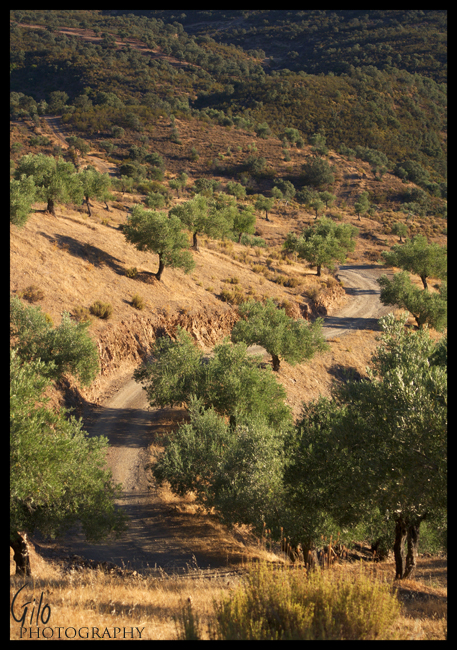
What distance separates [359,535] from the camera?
15.1 m

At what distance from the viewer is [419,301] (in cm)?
4809

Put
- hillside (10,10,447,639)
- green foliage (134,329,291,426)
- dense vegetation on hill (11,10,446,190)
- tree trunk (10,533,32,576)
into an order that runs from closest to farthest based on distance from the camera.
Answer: tree trunk (10,533,32,576) < hillside (10,10,447,639) < green foliage (134,329,291,426) < dense vegetation on hill (11,10,446,190)

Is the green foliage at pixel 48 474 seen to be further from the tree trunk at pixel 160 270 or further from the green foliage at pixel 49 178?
the green foliage at pixel 49 178

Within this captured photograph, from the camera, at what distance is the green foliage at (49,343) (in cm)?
2800

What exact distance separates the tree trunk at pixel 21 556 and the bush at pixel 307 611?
9.52 metres

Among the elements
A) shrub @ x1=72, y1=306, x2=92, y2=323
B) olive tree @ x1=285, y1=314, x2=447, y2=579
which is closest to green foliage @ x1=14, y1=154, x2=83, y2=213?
shrub @ x1=72, y1=306, x2=92, y2=323

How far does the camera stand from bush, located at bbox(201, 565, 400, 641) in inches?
299

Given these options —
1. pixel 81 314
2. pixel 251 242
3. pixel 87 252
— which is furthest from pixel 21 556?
pixel 251 242

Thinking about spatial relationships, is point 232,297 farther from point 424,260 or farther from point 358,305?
point 424,260

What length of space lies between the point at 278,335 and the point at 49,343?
20322 millimetres

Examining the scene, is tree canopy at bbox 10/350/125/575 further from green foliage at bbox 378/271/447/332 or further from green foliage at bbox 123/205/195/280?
green foliage at bbox 378/271/447/332

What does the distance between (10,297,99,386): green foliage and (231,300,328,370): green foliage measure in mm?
15156
